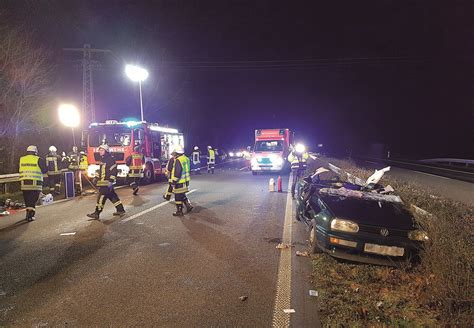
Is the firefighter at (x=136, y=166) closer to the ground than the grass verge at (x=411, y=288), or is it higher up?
higher up

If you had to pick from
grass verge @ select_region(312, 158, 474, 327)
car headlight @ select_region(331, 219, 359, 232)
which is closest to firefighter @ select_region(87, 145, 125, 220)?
grass verge @ select_region(312, 158, 474, 327)

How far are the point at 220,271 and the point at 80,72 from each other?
2952 cm

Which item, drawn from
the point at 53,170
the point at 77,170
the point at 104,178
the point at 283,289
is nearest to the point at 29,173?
the point at 104,178

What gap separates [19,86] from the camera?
19188mm

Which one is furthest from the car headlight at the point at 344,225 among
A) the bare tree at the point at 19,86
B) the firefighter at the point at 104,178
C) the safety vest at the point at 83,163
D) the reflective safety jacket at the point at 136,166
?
the bare tree at the point at 19,86

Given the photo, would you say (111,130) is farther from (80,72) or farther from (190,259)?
(80,72)

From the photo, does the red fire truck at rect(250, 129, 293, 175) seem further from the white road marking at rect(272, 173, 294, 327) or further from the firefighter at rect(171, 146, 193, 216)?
the white road marking at rect(272, 173, 294, 327)

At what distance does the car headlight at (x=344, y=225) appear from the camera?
4.63m

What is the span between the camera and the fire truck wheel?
598 inches

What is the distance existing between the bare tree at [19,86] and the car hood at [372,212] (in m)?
18.2

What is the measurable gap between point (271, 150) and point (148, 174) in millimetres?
7631

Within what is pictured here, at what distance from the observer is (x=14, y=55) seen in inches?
712

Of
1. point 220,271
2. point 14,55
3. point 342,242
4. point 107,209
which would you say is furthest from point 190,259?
point 14,55

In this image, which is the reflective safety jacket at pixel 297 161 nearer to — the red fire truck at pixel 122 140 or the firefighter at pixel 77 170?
the red fire truck at pixel 122 140
